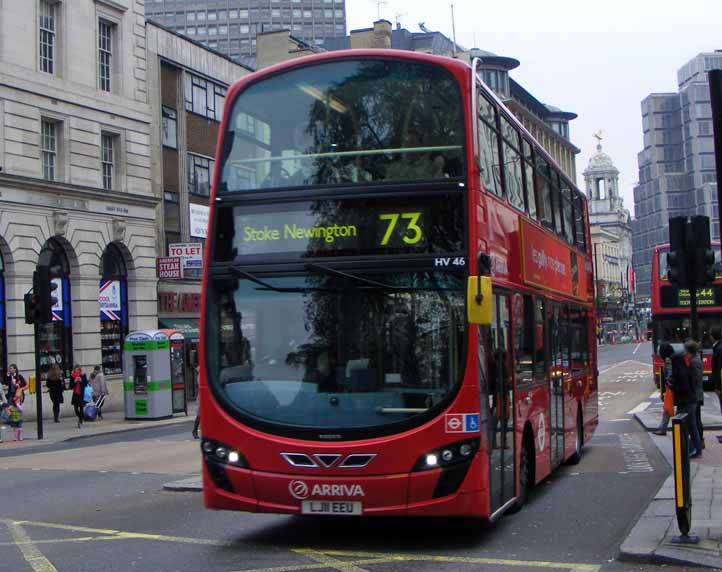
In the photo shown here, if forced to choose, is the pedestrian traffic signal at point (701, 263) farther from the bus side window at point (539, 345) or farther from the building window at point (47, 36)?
the building window at point (47, 36)

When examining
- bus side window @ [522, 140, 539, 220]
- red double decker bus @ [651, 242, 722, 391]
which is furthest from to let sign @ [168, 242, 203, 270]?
bus side window @ [522, 140, 539, 220]

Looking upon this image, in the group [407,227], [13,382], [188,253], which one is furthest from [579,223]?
[188,253]

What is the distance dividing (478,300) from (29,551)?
14.9 ft

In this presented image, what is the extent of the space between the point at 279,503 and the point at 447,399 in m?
1.66

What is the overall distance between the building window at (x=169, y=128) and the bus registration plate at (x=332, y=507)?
112 feet

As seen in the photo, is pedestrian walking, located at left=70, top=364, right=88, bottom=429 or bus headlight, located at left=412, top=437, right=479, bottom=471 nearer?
bus headlight, located at left=412, top=437, right=479, bottom=471

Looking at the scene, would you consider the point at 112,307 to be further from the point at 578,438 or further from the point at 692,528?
the point at 692,528

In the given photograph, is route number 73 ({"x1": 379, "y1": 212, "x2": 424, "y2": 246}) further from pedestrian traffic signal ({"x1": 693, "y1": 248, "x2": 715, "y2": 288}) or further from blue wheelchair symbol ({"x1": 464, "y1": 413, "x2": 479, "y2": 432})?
pedestrian traffic signal ({"x1": 693, "y1": 248, "x2": 715, "y2": 288})

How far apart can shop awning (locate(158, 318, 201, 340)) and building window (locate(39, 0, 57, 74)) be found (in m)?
10.7

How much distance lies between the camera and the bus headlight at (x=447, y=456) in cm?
878

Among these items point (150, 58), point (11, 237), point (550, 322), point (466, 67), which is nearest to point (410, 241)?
point (466, 67)

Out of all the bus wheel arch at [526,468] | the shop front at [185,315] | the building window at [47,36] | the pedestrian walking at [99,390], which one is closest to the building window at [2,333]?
the pedestrian walking at [99,390]

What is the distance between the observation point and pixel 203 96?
44.8m

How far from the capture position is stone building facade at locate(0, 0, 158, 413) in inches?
1266
